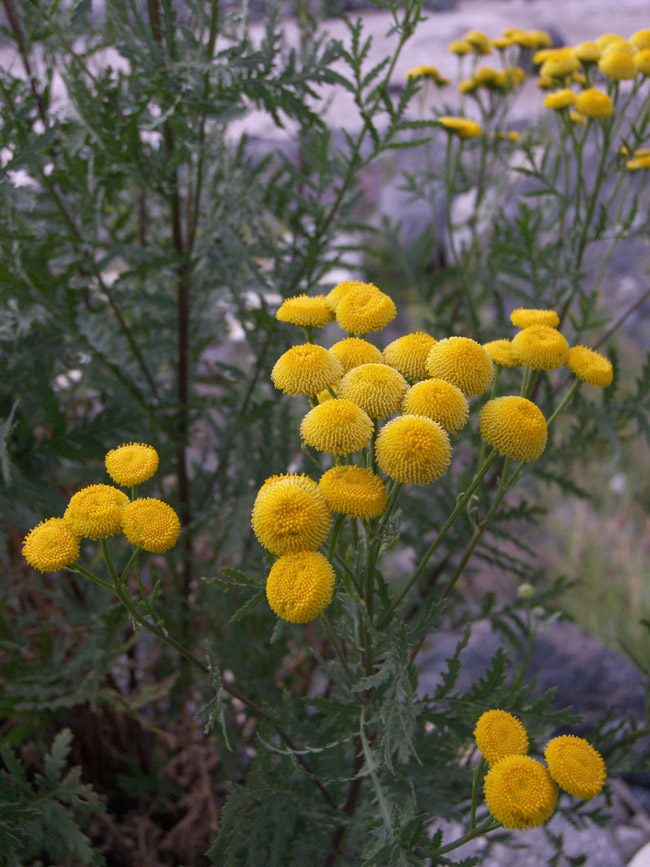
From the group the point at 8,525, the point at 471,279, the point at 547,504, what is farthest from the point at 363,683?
the point at 547,504

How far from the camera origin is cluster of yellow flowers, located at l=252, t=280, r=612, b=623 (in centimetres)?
84

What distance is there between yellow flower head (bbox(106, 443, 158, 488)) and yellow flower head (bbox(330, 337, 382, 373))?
0.32m

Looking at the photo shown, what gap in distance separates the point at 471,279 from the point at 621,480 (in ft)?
8.14

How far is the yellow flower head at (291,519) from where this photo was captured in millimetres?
840

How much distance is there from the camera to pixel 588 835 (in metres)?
2.14

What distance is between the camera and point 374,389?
0.94 m

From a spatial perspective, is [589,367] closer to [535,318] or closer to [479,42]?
[535,318]

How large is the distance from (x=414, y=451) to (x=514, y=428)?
18cm

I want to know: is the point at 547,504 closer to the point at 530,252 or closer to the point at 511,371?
the point at 511,371

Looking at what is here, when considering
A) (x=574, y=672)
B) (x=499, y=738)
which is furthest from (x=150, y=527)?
(x=574, y=672)

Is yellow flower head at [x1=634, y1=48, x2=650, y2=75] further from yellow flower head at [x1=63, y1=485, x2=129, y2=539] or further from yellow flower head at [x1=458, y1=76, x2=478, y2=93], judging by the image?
yellow flower head at [x1=63, y1=485, x2=129, y2=539]

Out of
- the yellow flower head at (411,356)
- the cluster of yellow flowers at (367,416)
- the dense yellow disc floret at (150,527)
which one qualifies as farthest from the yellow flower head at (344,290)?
the dense yellow disc floret at (150,527)

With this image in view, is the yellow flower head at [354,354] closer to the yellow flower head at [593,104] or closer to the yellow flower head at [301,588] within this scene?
the yellow flower head at [301,588]

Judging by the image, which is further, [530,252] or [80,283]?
[530,252]
